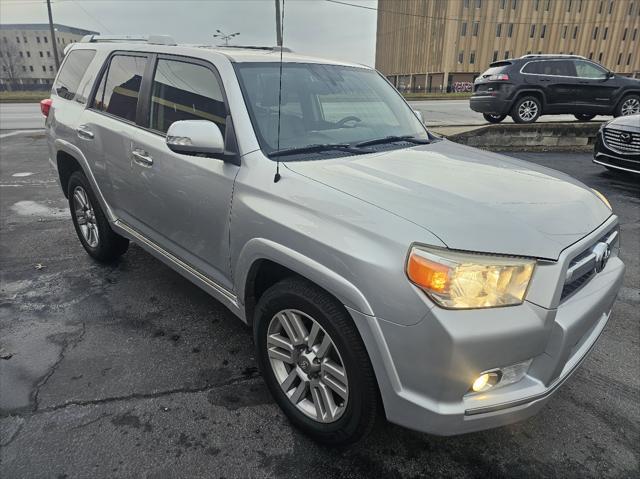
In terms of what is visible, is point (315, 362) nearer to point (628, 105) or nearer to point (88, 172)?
point (88, 172)

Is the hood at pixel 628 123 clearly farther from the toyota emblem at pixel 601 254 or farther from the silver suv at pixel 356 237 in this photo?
the toyota emblem at pixel 601 254

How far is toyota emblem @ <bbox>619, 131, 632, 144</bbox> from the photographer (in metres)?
7.20

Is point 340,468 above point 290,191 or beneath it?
beneath

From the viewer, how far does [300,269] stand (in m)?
1.98

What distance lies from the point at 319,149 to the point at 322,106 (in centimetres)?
53

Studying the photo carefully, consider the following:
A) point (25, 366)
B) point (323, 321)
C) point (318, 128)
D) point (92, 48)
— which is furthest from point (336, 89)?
point (25, 366)

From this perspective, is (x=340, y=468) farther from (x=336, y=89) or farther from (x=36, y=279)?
(x=36, y=279)

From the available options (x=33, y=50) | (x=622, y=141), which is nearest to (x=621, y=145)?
(x=622, y=141)

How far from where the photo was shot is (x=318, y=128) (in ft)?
8.96

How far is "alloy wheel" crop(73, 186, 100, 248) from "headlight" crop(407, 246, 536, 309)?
340cm

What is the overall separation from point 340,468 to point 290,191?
1319 millimetres

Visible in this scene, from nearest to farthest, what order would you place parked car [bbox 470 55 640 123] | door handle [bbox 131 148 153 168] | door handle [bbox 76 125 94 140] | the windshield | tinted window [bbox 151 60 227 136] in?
the windshield → tinted window [bbox 151 60 227 136] → door handle [bbox 131 148 153 168] → door handle [bbox 76 125 94 140] → parked car [bbox 470 55 640 123]

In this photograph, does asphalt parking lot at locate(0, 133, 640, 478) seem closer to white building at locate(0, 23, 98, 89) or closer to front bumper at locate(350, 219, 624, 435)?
front bumper at locate(350, 219, 624, 435)

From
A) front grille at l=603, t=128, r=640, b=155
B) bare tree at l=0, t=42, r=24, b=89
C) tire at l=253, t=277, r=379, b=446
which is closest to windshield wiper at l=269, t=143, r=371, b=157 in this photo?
tire at l=253, t=277, r=379, b=446
